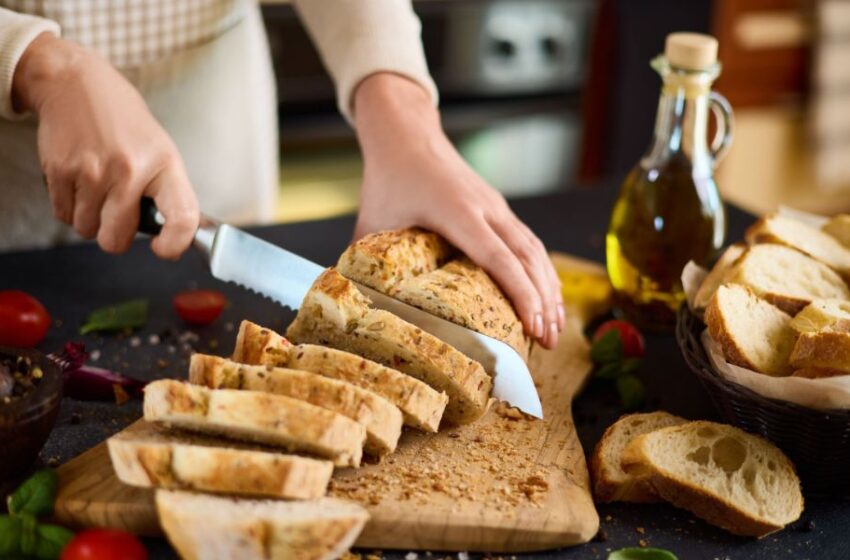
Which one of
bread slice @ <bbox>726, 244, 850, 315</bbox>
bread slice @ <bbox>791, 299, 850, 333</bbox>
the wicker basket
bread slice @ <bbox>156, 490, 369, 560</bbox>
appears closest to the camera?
bread slice @ <bbox>156, 490, 369, 560</bbox>

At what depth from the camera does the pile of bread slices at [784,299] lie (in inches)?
59.8

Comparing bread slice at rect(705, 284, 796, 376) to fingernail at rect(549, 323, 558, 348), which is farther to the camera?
fingernail at rect(549, 323, 558, 348)

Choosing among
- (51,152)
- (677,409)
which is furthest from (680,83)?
(51,152)

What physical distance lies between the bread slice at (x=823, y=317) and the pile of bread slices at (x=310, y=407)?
466 millimetres

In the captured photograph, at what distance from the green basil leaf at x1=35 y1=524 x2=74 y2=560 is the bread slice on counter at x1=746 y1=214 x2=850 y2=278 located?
1381 mm

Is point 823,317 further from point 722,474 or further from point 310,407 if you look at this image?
point 310,407

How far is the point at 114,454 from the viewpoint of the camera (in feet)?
4.41

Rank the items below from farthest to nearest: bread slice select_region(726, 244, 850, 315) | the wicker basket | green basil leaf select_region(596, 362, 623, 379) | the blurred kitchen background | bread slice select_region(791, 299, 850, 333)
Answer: the blurred kitchen background < green basil leaf select_region(596, 362, 623, 379) < bread slice select_region(726, 244, 850, 315) < bread slice select_region(791, 299, 850, 333) < the wicker basket

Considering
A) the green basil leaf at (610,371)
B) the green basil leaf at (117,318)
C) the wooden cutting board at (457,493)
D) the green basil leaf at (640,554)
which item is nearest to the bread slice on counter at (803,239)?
the green basil leaf at (610,371)

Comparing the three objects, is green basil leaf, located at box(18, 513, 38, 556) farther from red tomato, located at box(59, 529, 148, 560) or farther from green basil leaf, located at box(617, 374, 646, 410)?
green basil leaf, located at box(617, 374, 646, 410)

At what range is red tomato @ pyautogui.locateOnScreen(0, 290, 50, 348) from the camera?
1.83 metres

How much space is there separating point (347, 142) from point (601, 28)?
121 cm

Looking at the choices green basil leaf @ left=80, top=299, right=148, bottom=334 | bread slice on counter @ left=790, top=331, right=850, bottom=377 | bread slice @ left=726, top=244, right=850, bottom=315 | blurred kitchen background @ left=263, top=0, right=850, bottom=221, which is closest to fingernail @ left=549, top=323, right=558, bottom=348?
bread slice @ left=726, top=244, right=850, bottom=315

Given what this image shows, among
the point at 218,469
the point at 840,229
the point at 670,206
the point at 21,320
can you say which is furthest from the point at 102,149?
the point at 840,229
